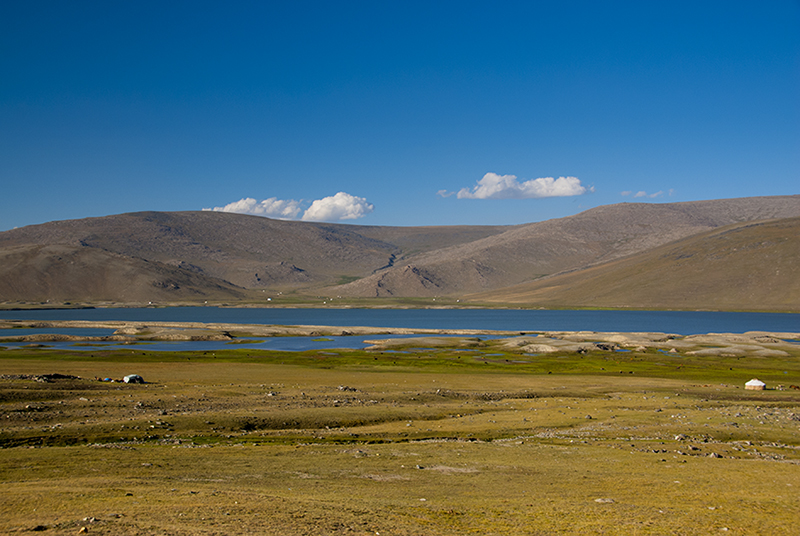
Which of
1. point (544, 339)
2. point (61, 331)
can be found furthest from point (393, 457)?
point (61, 331)

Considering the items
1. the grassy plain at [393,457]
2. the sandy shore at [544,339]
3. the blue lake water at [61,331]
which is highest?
the grassy plain at [393,457]

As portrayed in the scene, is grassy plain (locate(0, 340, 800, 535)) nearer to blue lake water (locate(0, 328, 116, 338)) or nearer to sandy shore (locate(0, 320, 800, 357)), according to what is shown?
sandy shore (locate(0, 320, 800, 357))

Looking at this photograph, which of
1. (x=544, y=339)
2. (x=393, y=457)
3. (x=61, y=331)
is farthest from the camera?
(x=61, y=331)

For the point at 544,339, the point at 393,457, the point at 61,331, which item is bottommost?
the point at 544,339

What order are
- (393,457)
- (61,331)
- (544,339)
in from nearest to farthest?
(393,457)
(544,339)
(61,331)

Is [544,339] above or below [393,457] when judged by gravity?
below

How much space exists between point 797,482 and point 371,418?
18.8m

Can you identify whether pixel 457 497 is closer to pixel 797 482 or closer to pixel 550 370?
pixel 797 482

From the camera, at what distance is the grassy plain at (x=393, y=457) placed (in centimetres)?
1343

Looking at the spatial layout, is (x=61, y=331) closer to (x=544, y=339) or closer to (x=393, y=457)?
(x=544, y=339)

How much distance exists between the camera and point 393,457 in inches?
861

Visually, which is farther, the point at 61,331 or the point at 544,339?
the point at 61,331

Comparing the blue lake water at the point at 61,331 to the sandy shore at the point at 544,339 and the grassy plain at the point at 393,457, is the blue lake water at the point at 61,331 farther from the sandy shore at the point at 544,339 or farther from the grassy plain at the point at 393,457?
the grassy plain at the point at 393,457

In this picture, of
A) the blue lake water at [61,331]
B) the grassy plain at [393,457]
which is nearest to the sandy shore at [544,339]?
the blue lake water at [61,331]
